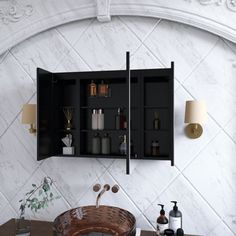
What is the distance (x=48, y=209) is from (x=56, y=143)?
496 mm

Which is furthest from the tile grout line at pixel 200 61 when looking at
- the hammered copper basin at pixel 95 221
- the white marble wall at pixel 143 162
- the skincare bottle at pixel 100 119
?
the hammered copper basin at pixel 95 221

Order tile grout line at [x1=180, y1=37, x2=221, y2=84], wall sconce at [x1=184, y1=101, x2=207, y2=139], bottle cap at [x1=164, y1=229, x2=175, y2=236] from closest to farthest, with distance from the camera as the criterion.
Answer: bottle cap at [x1=164, y1=229, x2=175, y2=236]
wall sconce at [x1=184, y1=101, x2=207, y2=139]
tile grout line at [x1=180, y1=37, x2=221, y2=84]

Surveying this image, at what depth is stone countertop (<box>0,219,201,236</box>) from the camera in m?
1.58

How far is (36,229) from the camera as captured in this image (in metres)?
1.64

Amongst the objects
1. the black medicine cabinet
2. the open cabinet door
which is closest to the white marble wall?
the black medicine cabinet

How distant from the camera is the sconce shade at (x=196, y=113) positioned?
1.53 metres

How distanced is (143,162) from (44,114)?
0.69 metres

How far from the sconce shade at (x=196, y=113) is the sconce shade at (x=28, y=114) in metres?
0.98

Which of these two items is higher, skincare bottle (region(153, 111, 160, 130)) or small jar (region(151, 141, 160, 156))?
skincare bottle (region(153, 111, 160, 130))

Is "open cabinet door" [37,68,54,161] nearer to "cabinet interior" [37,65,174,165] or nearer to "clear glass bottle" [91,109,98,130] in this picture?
"cabinet interior" [37,65,174,165]

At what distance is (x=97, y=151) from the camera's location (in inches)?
66.0

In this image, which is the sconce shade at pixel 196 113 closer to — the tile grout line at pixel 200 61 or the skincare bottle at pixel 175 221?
the tile grout line at pixel 200 61

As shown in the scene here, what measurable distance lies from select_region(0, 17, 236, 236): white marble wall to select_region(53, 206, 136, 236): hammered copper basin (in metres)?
0.15

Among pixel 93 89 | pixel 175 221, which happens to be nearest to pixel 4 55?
pixel 93 89
